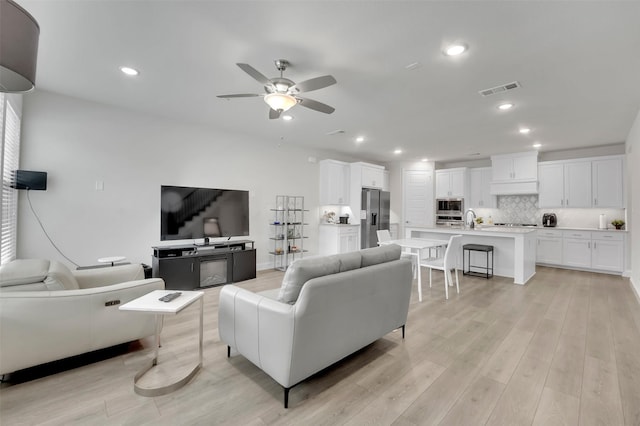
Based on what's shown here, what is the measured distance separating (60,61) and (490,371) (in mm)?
4958

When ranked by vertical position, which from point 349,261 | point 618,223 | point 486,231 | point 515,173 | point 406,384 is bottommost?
point 406,384

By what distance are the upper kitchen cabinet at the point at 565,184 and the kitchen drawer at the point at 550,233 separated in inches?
23.6

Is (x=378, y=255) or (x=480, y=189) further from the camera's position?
(x=480, y=189)

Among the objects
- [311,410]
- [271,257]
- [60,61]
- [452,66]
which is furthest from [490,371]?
[60,61]

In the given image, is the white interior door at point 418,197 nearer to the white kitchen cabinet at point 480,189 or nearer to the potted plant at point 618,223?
the white kitchen cabinet at point 480,189

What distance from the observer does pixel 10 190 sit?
3.26 meters

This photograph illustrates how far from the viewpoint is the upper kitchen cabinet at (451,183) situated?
7.83m

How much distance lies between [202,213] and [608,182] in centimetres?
814

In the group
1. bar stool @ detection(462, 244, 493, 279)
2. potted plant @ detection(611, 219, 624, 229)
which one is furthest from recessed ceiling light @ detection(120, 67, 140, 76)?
potted plant @ detection(611, 219, 624, 229)

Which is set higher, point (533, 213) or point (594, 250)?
point (533, 213)

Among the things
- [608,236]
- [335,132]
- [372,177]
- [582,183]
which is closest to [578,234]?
[608,236]

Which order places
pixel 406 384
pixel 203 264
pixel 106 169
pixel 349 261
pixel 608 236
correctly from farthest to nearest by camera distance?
pixel 608 236 → pixel 203 264 → pixel 106 169 → pixel 349 261 → pixel 406 384

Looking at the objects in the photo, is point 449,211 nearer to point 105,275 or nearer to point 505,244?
point 505,244

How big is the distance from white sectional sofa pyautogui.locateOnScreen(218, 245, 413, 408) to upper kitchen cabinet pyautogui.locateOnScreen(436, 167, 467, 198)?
6.30 m
